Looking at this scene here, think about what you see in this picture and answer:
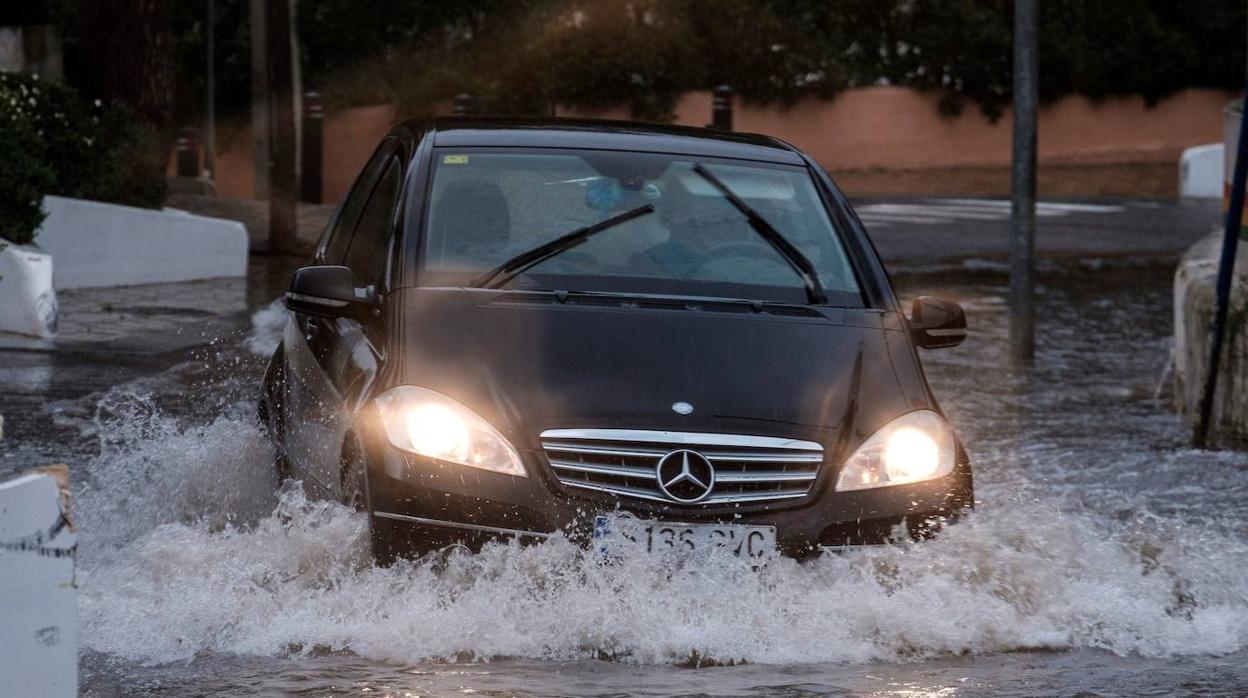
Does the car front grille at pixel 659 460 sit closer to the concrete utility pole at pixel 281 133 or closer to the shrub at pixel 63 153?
the shrub at pixel 63 153

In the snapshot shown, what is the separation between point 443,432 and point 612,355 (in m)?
0.55

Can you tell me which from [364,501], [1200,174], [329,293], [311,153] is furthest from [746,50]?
[364,501]

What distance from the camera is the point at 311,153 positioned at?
2662 cm

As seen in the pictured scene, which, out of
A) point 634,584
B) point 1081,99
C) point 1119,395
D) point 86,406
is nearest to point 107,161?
point 86,406

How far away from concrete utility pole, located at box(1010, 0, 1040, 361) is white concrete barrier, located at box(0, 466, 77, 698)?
30.9ft

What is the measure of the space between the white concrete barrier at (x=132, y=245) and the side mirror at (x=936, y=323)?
9.91 meters

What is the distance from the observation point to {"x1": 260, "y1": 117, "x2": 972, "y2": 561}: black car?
18.7ft

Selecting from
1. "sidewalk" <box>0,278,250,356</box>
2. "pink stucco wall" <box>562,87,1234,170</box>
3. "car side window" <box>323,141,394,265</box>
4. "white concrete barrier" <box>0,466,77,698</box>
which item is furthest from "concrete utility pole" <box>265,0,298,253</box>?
"white concrete barrier" <box>0,466,77,698</box>

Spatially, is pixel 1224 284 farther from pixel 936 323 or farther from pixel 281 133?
pixel 281 133

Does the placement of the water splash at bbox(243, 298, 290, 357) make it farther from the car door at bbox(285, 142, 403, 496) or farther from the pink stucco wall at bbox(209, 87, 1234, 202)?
the pink stucco wall at bbox(209, 87, 1234, 202)

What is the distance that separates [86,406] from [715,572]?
542cm

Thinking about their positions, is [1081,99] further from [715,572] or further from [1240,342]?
[715,572]

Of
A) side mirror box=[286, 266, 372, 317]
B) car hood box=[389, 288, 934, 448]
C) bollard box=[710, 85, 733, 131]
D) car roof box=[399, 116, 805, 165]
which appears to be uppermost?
bollard box=[710, 85, 733, 131]

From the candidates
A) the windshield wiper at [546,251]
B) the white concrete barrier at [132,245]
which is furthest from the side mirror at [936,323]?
the white concrete barrier at [132,245]
